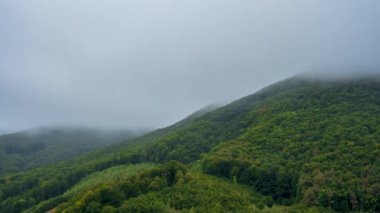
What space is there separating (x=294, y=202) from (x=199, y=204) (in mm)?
29711

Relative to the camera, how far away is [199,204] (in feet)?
277

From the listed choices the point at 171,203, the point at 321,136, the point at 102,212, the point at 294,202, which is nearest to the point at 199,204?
the point at 171,203

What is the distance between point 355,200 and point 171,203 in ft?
141

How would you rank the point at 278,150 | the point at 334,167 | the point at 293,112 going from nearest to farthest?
1. the point at 334,167
2. the point at 278,150
3. the point at 293,112

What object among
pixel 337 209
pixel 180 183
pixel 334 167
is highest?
pixel 180 183

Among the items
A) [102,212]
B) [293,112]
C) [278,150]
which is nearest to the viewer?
[102,212]

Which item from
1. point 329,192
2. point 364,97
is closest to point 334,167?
point 329,192

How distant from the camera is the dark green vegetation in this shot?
87.6 metres

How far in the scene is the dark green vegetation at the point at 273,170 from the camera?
87.6m

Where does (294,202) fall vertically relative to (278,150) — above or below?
below

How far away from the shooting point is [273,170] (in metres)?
114

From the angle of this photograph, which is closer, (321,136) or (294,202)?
(294,202)

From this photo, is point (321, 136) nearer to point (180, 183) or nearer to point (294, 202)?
point (294, 202)

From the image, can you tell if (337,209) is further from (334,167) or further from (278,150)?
(278,150)
